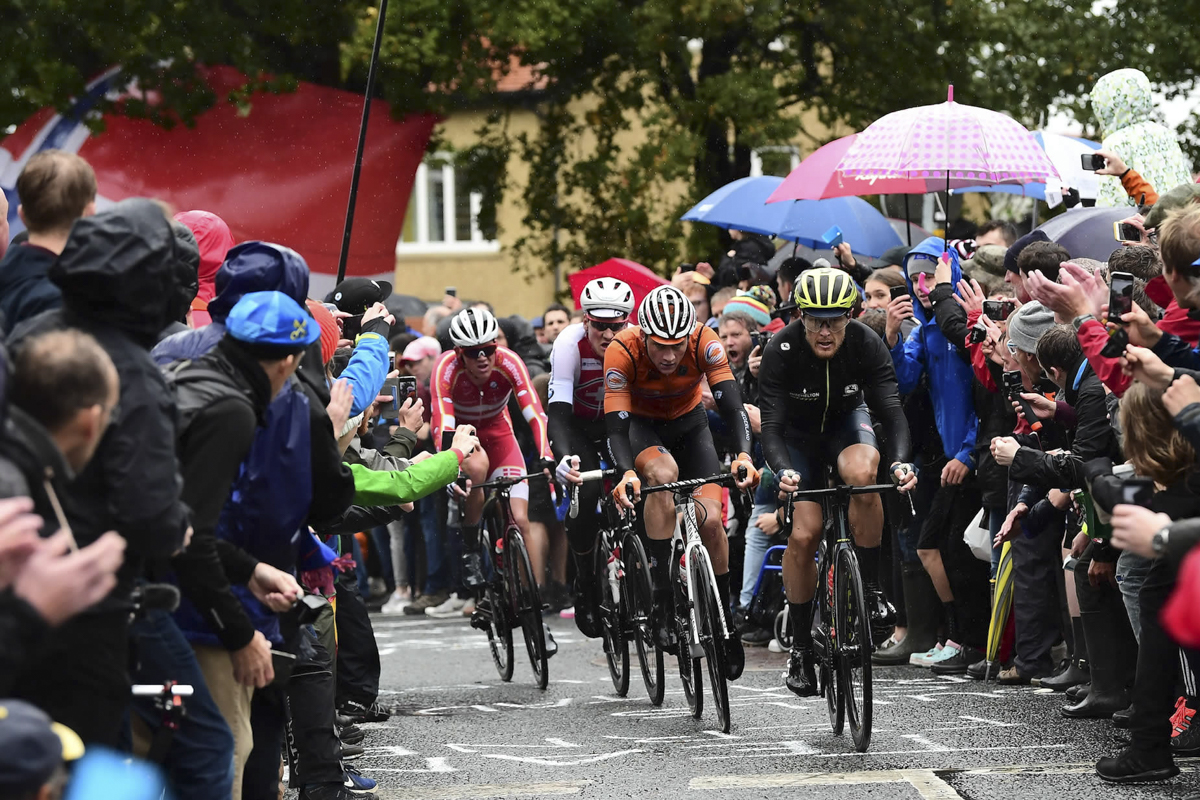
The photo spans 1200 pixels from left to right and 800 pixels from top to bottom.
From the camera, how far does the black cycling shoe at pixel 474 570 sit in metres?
11.2

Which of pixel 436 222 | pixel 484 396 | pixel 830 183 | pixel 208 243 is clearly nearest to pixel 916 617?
pixel 484 396

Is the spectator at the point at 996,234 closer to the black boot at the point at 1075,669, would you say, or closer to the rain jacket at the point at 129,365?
the black boot at the point at 1075,669

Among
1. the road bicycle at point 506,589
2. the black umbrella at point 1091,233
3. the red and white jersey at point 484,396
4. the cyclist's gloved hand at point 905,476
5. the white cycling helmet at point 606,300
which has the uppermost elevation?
the black umbrella at point 1091,233

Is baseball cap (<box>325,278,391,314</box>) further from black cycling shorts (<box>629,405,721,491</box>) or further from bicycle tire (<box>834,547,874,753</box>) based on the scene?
bicycle tire (<box>834,547,874,753</box>)

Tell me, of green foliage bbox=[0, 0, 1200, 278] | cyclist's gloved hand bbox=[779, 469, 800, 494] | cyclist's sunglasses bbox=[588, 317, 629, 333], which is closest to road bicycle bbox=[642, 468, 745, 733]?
cyclist's gloved hand bbox=[779, 469, 800, 494]

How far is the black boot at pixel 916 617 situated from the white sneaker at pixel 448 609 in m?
5.44

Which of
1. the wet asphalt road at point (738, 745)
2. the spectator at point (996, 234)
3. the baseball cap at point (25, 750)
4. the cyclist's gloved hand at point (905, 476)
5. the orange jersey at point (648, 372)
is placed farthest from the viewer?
the spectator at point (996, 234)

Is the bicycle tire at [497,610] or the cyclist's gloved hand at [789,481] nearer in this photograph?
the cyclist's gloved hand at [789,481]

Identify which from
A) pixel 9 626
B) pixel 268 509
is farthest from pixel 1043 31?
pixel 9 626

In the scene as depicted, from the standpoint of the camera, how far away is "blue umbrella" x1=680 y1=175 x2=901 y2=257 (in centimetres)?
1502

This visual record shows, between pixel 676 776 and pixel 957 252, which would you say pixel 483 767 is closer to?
pixel 676 776

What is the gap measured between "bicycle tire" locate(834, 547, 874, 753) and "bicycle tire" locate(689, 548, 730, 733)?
0.66m

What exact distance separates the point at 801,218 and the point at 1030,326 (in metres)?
6.15

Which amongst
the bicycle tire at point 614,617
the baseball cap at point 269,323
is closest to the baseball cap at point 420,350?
the bicycle tire at point 614,617
